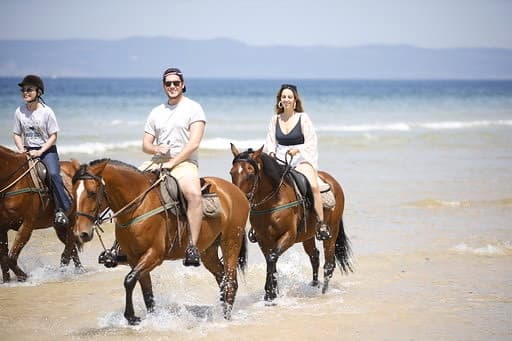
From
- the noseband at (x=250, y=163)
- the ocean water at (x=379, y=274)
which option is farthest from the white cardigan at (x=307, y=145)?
the ocean water at (x=379, y=274)

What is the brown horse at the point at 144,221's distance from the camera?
6.78 m

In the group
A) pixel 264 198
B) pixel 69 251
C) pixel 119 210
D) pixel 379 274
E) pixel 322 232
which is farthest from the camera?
pixel 69 251

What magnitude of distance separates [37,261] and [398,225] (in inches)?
240

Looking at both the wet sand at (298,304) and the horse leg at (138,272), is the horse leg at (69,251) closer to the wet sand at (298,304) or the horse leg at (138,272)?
the wet sand at (298,304)

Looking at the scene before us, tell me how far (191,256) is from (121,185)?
98 centimetres

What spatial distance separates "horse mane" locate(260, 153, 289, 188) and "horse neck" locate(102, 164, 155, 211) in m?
1.79

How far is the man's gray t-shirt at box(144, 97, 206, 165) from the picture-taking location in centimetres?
766

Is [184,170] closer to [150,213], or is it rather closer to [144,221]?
[150,213]

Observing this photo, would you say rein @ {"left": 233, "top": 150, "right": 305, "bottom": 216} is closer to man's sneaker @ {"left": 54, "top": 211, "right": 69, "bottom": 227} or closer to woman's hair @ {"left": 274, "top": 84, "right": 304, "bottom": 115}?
woman's hair @ {"left": 274, "top": 84, "right": 304, "bottom": 115}

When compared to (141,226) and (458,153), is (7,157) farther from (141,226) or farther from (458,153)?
(458,153)

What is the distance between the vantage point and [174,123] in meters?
7.64

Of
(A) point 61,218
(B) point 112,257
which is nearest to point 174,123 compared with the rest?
(B) point 112,257

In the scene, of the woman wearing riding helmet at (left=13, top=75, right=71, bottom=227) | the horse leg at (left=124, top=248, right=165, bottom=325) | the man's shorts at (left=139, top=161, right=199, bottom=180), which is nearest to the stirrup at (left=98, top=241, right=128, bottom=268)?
the horse leg at (left=124, top=248, right=165, bottom=325)

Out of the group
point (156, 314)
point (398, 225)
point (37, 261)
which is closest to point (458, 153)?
point (398, 225)
